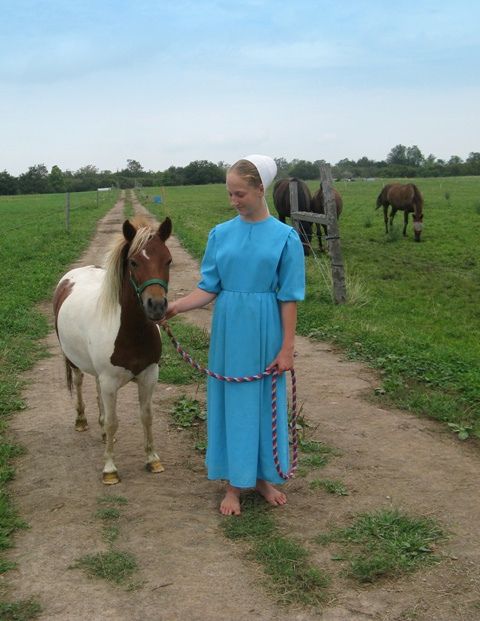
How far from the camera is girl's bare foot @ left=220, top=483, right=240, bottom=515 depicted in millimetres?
3680

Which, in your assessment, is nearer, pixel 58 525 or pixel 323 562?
pixel 323 562

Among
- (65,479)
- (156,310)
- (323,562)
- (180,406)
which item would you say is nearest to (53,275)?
(180,406)

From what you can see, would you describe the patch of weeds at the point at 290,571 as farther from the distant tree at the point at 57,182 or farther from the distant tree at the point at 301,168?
the distant tree at the point at 57,182

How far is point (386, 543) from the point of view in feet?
10.7

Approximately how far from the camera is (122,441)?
4.86 m

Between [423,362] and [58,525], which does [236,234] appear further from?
[423,362]

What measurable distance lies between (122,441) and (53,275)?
758 cm

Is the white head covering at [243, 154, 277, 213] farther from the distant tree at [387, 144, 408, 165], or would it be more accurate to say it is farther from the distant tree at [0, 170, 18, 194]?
the distant tree at [387, 144, 408, 165]

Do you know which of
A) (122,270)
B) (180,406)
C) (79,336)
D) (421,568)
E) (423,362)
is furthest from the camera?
(423,362)

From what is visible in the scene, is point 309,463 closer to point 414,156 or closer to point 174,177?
point 174,177

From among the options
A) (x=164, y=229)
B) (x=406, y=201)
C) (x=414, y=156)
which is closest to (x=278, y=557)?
(x=164, y=229)

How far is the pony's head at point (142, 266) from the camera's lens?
347 centimetres

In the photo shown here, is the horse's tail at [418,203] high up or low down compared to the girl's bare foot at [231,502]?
up

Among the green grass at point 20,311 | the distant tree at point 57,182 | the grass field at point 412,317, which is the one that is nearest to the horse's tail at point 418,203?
the grass field at point 412,317
